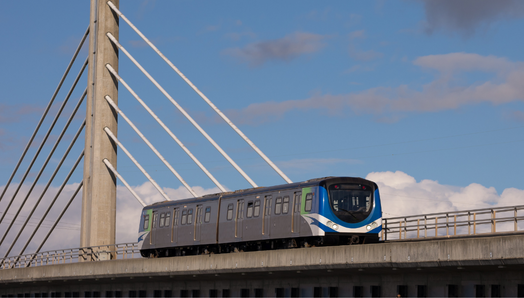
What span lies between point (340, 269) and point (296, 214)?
5.26m

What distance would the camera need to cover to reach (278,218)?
3183 cm

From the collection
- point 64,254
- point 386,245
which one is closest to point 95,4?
point 64,254

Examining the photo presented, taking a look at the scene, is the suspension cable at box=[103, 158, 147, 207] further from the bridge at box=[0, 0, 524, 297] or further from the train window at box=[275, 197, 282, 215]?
the train window at box=[275, 197, 282, 215]

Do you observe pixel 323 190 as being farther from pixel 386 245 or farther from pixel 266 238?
pixel 386 245

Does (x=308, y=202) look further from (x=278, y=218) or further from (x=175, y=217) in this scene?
(x=175, y=217)

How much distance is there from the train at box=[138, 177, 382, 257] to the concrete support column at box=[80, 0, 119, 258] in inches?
486

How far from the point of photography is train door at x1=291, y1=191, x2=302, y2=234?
30.5 metres

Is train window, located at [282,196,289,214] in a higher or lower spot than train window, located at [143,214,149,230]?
lower

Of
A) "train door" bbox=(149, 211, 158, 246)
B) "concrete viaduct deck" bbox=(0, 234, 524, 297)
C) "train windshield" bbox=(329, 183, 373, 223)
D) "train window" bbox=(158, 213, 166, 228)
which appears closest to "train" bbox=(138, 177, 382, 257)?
"train windshield" bbox=(329, 183, 373, 223)

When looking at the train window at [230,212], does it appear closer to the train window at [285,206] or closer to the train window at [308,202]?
the train window at [285,206]

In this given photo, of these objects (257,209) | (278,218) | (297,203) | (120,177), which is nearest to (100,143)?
(120,177)

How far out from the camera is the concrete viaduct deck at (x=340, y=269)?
21391 mm

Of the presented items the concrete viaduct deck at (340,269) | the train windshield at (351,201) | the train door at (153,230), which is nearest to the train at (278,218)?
the train windshield at (351,201)

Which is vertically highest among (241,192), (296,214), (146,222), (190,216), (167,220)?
(241,192)
